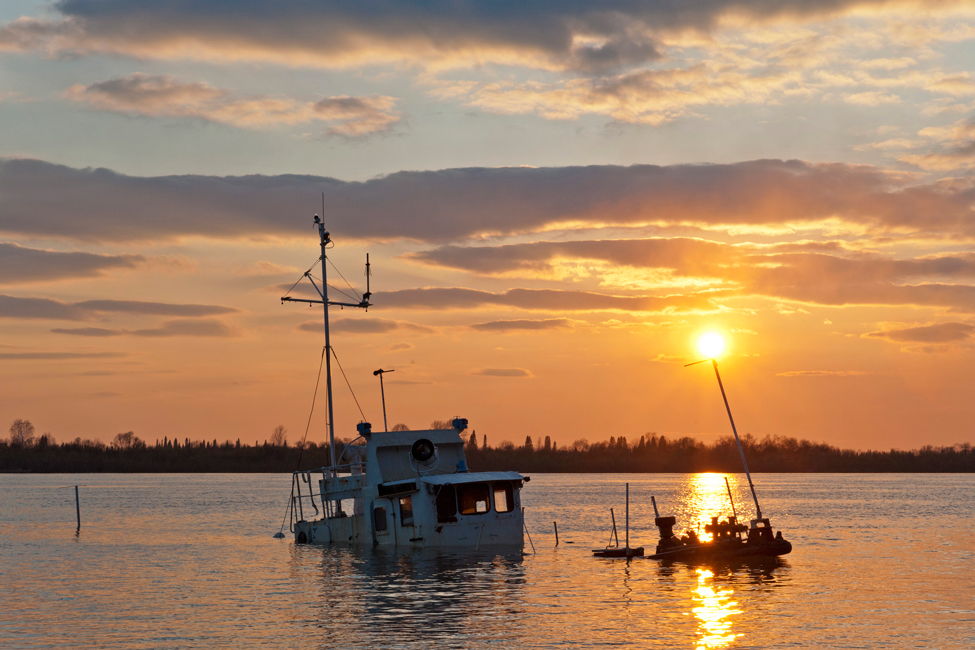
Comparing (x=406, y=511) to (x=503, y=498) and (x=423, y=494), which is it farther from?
(x=503, y=498)

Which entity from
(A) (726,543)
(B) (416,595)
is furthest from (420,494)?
(A) (726,543)

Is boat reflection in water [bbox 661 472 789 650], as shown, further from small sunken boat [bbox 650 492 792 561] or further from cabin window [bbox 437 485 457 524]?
cabin window [bbox 437 485 457 524]

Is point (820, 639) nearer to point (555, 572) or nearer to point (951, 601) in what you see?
point (951, 601)

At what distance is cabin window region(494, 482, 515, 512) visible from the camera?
166 ft

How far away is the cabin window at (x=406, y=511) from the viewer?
50.8 meters

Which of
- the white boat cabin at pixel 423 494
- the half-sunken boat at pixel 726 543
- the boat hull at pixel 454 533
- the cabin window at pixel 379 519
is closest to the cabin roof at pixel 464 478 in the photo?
the white boat cabin at pixel 423 494

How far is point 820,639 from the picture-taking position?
1258 inches

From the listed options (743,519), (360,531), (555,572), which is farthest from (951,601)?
(743,519)

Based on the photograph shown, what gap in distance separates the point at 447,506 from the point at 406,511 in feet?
7.63

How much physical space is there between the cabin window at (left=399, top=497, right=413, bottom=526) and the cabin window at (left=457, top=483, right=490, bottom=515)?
269 centimetres

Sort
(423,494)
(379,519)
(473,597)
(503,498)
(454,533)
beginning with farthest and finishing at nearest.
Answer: (379,519), (503,498), (454,533), (423,494), (473,597)

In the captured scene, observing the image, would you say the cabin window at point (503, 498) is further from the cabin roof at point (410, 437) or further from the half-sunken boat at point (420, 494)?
the cabin roof at point (410, 437)

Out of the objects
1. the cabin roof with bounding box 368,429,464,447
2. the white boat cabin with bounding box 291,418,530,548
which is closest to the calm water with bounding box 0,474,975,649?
the white boat cabin with bounding box 291,418,530,548

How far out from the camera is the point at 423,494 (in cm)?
4978
